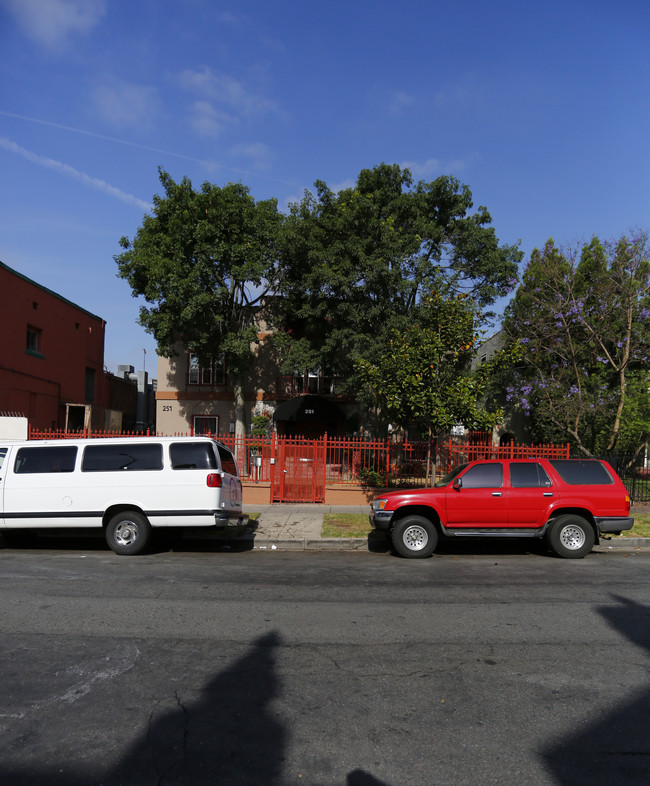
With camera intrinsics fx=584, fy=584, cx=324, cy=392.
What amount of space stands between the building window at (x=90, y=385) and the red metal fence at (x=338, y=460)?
1429 cm

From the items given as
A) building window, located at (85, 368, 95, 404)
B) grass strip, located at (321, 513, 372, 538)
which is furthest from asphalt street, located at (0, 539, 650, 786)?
building window, located at (85, 368, 95, 404)

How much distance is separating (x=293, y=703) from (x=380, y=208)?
2161 cm

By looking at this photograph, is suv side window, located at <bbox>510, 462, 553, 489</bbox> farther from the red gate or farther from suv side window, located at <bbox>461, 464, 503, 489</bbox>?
the red gate

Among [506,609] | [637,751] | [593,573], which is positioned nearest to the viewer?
[637,751]

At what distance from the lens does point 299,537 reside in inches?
459

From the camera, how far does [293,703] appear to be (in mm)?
4105

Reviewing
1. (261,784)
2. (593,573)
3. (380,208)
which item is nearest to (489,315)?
(380,208)

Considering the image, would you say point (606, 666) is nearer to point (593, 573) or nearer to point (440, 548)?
point (593, 573)

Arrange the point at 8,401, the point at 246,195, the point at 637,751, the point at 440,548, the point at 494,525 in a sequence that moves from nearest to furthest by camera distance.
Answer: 1. the point at 637,751
2. the point at 494,525
3. the point at 440,548
4. the point at 8,401
5. the point at 246,195

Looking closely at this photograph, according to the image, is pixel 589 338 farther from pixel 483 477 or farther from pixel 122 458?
pixel 122 458

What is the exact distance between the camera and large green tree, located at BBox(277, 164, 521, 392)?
22.0 meters

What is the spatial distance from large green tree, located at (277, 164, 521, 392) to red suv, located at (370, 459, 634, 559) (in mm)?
11828

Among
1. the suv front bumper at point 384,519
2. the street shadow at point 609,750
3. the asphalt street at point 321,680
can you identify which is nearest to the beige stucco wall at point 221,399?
the suv front bumper at point 384,519

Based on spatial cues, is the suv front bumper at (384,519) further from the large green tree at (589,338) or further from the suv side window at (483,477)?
the large green tree at (589,338)
